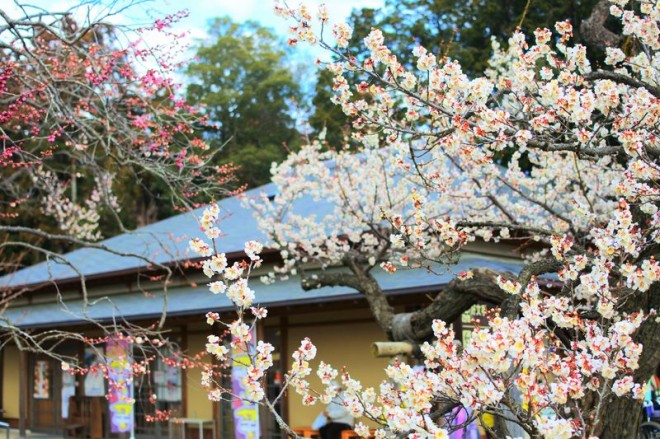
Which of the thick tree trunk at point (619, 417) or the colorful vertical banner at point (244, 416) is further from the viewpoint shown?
the colorful vertical banner at point (244, 416)

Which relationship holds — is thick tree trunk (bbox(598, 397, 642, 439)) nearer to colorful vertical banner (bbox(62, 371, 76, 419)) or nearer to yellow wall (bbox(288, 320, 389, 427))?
yellow wall (bbox(288, 320, 389, 427))

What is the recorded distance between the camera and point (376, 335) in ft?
38.0

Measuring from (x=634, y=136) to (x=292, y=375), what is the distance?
7.09ft

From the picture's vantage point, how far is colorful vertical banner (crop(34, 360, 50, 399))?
16922mm

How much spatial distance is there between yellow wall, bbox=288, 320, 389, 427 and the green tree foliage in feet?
65.4

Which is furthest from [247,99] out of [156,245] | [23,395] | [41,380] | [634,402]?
[634,402]

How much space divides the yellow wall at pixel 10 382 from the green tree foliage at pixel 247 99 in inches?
560

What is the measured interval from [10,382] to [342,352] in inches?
448

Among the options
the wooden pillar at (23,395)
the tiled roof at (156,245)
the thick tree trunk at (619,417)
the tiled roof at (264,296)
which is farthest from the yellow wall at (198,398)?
the thick tree trunk at (619,417)

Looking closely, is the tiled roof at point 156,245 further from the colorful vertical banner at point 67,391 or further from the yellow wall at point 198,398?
the colorful vertical banner at point 67,391

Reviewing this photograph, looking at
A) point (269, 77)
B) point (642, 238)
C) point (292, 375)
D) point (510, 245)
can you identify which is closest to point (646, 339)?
point (642, 238)

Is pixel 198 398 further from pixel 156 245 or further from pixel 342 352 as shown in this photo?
pixel 156 245

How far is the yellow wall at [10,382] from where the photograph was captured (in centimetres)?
1889

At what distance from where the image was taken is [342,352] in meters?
12.0
